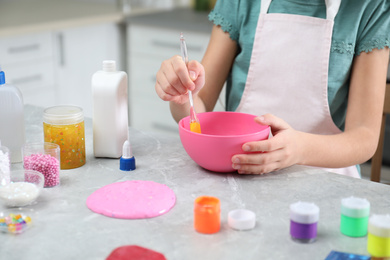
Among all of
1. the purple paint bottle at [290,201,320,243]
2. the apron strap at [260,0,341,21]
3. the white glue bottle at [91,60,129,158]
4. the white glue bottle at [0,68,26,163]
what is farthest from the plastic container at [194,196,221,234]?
the apron strap at [260,0,341,21]

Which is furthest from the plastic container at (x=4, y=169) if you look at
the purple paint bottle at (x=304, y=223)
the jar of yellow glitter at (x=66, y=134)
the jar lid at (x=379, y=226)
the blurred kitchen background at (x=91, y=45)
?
the blurred kitchen background at (x=91, y=45)

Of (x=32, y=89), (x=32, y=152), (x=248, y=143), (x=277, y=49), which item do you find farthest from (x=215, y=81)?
(x=32, y=89)

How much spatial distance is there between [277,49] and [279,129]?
0.41 meters

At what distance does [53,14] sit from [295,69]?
1.76m

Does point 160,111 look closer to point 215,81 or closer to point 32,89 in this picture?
point 32,89

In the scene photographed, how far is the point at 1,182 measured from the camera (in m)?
1.02

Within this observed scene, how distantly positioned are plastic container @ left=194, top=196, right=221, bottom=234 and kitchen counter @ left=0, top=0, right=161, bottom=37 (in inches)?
72.4

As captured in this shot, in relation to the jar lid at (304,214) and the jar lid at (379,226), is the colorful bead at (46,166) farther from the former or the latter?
the jar lid at (379,226)

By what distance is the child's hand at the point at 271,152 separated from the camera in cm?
108

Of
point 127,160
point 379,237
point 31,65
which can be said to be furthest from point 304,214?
point 31,65

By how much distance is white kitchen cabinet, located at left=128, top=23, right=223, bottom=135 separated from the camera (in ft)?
9.40

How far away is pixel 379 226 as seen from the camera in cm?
82

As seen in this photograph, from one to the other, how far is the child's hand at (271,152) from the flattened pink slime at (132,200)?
166 mm

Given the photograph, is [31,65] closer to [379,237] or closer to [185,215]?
[185,215]
